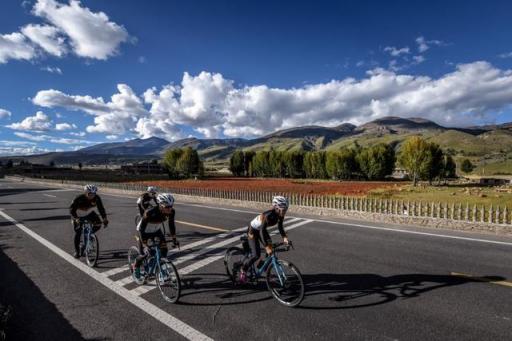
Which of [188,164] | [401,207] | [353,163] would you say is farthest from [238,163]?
[401,207]

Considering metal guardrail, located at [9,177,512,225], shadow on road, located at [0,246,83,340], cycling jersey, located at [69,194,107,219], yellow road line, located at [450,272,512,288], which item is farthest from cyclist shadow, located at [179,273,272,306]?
metal guardrail, located at [9,177,512,225]

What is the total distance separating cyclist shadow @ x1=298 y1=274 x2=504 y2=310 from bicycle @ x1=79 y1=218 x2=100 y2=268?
5.48 meters

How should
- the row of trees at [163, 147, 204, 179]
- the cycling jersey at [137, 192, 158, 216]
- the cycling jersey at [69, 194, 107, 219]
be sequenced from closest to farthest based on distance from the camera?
the cycling jersey at [69, 194, 107, 219]
the cycling jersey at [137, 192, 158, 216]
the row of trees at [163, 147, 204, 179]

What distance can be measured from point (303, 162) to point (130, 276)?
98463mm

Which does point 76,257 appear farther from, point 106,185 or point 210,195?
point 106,185

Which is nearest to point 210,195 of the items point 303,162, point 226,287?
point 226,287

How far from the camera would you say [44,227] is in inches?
514

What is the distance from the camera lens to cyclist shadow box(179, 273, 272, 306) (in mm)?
5609

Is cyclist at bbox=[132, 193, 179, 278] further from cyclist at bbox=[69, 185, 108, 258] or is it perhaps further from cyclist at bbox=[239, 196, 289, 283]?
cyclist at bbox=[69, 185, 108, 258]

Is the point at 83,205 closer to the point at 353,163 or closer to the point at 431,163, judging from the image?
the point at 431,163

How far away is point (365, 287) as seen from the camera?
613 cm

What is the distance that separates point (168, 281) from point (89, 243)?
353cm

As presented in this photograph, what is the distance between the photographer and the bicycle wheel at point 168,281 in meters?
5.58

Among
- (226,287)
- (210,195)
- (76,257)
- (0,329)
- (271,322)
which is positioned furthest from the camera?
(210,195)
